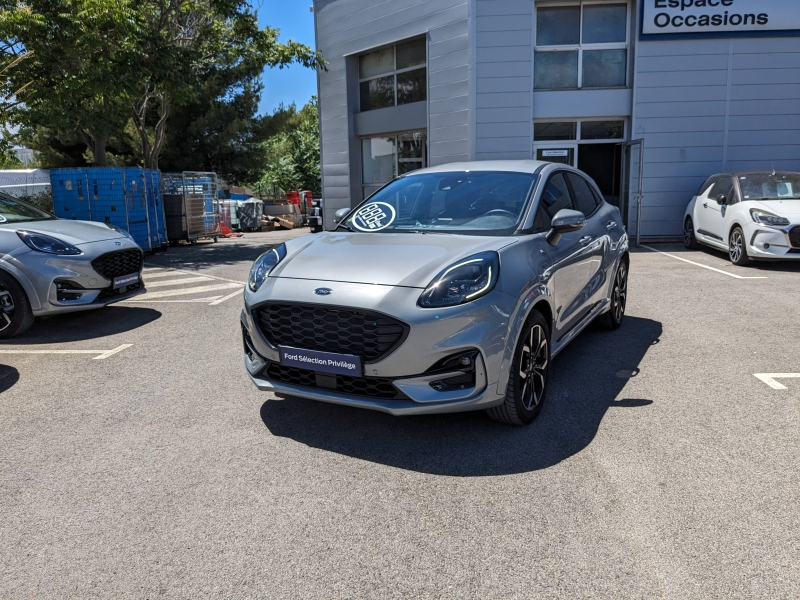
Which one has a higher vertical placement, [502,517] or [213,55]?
[213,55]

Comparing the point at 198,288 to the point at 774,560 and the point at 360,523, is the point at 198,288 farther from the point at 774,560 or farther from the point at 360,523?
the point at 774,560

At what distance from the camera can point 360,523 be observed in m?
2.83

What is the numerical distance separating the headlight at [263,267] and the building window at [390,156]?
41.5ft

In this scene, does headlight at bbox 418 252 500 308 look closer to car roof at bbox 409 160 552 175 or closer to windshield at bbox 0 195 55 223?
car roof at bbox 409 160 552 175

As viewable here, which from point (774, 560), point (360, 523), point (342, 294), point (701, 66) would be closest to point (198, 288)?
point (342, 294)

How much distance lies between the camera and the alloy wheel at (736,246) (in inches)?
404

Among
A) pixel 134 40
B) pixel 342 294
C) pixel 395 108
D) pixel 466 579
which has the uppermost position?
pixel 134 40

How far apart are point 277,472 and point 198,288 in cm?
673

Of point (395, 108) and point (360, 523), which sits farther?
point (395, 108)

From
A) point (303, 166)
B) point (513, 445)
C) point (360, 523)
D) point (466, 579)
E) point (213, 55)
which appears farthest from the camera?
point (303, 166)

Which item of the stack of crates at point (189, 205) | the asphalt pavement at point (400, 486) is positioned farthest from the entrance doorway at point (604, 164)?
the asphalt pavement at point (400, 486)

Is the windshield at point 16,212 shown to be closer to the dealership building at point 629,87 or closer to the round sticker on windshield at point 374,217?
the round sticker on windshield at point 374,217

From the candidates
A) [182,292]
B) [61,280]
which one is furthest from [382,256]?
[182,292]

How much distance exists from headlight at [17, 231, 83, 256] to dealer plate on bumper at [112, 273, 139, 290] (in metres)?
0.49
